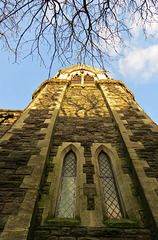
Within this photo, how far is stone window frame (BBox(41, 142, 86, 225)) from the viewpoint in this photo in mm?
3010

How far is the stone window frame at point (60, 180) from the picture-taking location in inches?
118

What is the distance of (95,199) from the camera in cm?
321

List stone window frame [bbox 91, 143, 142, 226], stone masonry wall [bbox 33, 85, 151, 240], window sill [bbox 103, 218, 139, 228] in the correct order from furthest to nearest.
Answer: stone window frame [bbox 91, 143, 142, 226] < window sill [bbox 103, 218, 139, 228] < stone masonry wall [bbox 33, 85, 151, 240]

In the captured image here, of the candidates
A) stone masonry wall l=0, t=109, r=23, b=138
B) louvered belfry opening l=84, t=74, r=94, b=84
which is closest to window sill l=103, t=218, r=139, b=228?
stone masonry wall l=0, t=109, r=23, b=138

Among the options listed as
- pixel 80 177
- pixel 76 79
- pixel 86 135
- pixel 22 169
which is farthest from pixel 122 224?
pixel 76 79

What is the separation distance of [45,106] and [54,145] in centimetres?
282

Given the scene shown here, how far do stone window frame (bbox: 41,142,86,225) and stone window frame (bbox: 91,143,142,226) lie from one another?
349 millimetres

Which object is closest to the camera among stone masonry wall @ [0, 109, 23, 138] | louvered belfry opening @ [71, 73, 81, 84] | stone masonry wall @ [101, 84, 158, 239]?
stone masonry wall @ [101, 84, 158, 239]

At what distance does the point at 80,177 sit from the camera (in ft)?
12.1

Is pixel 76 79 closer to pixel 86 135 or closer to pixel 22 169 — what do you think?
pixel 86 135

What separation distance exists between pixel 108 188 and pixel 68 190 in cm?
100

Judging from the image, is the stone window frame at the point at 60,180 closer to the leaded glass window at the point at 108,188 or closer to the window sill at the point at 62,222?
the window sill at the point at 62,222

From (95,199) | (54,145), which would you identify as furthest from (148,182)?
(54,145)

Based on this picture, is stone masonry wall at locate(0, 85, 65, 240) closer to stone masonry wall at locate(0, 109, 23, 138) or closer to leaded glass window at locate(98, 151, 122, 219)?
stone masonry wall at locate(0, 109, 23, 138)
